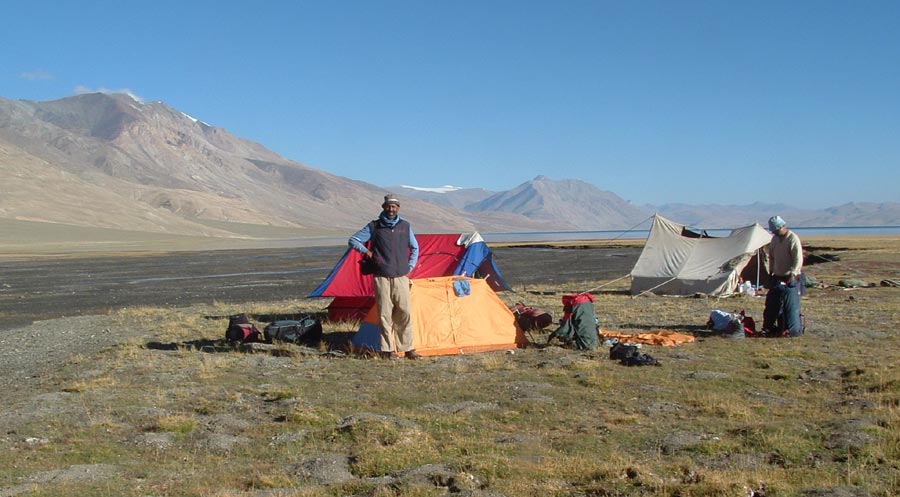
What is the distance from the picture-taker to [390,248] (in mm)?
10297

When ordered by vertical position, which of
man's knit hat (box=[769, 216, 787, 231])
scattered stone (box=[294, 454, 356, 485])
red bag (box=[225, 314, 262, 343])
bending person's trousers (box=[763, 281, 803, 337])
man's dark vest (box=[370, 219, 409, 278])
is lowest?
A: scattered stone (box=[294, 454, 356, 485])

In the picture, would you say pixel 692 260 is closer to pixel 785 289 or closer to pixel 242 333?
pixel 785 289

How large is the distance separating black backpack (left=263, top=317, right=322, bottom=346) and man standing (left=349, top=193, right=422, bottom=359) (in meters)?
1.90

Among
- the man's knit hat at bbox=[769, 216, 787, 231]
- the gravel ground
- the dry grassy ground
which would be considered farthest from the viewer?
the man's knit hat at bbox=[769, 216, 787, 231]

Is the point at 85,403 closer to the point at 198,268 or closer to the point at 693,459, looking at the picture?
the point at 693,459

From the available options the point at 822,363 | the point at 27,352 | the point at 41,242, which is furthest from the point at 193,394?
the point at 41,242

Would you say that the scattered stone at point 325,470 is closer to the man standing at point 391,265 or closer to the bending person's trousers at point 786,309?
the man standing at point 391,265

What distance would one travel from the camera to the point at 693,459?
19.0 feet

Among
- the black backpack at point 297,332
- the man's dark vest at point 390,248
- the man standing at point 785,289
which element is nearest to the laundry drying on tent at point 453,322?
the man's dark vest at point 390,248

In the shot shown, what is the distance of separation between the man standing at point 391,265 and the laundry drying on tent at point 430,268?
4.37 metres

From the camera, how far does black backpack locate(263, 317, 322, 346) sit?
39.8ft

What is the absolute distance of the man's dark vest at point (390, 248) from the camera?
33.7ft

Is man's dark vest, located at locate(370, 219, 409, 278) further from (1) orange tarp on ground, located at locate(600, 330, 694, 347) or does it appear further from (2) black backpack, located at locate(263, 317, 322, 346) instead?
(1) orange tarp on ground, located at locate(600, 330, 694, 347)

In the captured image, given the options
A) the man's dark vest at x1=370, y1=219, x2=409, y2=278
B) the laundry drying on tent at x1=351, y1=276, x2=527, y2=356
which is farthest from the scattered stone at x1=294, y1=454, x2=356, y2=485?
the laundry drying on tent at x1=351, y1=276, x2=527, y2=356
